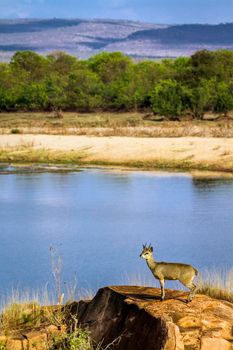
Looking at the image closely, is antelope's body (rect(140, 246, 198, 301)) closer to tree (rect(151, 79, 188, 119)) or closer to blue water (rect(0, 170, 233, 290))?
blue water (rect(0, 170, 233, 290))

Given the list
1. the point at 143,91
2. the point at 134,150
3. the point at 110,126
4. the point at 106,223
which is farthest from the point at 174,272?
the point at 143,91

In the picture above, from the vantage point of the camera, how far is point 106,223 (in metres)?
25.5

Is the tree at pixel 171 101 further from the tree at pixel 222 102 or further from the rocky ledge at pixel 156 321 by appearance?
the rocky ledge at pixel 156 321

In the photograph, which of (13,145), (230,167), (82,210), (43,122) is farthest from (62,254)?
(43,122)

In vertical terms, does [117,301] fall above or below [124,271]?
above

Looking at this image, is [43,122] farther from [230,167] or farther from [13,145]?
[230,167]

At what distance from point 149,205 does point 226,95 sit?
35.0 meters

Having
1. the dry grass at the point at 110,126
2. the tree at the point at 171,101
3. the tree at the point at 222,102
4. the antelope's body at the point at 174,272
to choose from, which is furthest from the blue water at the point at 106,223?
the tree at the point at 222,102

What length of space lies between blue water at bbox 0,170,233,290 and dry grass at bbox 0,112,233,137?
1085 cm

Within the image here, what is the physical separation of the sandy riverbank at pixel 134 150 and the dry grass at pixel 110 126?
2.48 m

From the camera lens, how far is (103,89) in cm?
7988

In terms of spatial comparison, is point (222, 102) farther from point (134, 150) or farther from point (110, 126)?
point (134, 150)

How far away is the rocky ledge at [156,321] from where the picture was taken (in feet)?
29.3

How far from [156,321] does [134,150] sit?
3441 centimetres
